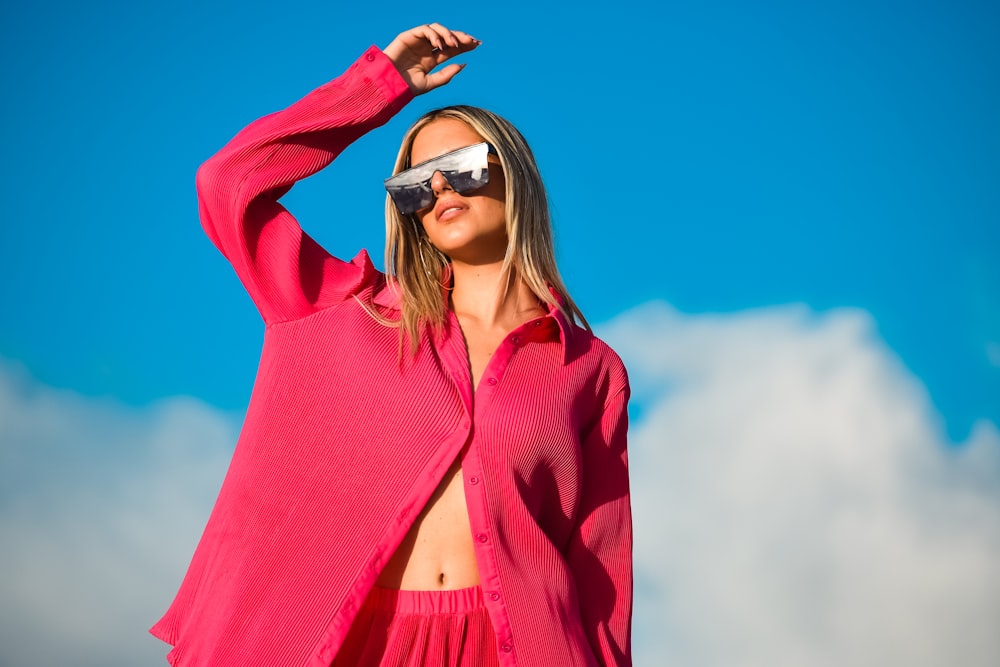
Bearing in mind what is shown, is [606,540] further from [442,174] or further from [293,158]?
[293,158]

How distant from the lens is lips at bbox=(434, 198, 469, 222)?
3.55m

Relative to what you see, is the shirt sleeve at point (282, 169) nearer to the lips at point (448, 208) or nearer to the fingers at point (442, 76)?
the fingers at point (442, 76)

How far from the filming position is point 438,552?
10.6 ft

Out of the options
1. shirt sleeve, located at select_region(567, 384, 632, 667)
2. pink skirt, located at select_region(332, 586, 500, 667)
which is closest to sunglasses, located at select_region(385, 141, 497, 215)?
shirt sleeve, located at select_region(567, 384, 632, 667)

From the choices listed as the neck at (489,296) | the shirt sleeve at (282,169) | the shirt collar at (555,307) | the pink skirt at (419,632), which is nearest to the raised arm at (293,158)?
the shirt sleeve at (282,169)

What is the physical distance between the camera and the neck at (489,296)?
3.66 metres

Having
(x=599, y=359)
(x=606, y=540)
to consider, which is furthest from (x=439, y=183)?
(x=606, y=540)

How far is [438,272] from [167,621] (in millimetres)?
1280

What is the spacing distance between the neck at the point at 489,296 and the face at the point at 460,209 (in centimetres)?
3

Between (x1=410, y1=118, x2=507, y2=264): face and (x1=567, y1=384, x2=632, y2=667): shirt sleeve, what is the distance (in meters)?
0.62

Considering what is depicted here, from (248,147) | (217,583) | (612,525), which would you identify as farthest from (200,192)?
(612,525)

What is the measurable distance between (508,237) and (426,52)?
606 mm

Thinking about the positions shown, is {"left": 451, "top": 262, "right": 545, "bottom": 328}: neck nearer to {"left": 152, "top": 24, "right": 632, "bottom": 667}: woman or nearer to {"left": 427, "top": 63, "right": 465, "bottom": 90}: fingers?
{"left": 152, "top": 24, "right": 632, "bottom": 667}: woman

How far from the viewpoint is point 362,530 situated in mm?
3150
